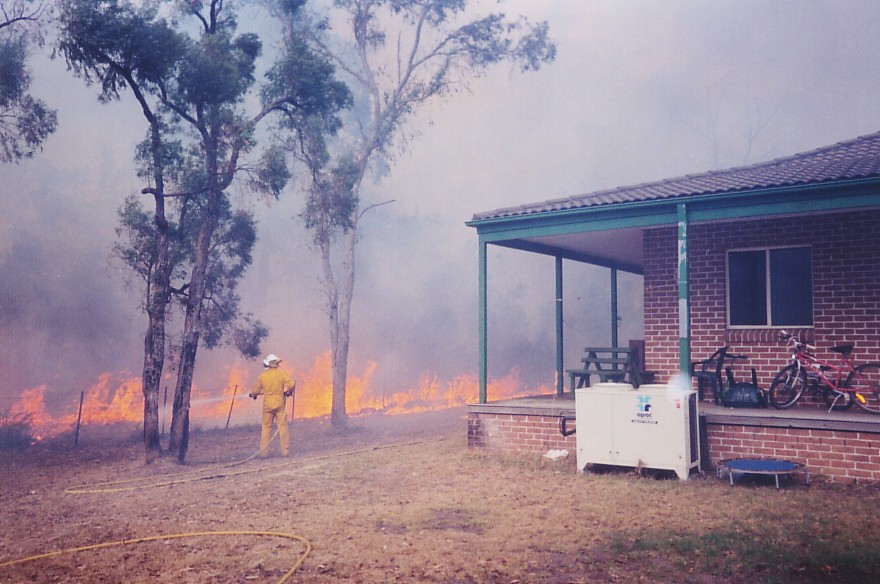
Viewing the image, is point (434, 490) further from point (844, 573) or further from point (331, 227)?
point (331, 227)

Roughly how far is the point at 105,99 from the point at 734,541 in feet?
42.4

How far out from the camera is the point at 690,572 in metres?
5.25

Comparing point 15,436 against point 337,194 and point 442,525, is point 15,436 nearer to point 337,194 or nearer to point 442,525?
point 337,194

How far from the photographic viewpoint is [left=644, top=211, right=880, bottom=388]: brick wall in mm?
10148

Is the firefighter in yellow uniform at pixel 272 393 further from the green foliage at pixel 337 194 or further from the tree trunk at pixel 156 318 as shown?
the green foliage at pixel 337 194

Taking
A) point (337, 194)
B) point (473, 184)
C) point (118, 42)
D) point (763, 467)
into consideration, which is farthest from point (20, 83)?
point (473, 184)

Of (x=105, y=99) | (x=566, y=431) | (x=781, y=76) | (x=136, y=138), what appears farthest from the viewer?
(x=781, y=76)

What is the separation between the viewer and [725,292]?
11141mm

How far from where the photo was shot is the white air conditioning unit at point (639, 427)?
8.48 metres

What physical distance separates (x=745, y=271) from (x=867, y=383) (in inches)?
92.9

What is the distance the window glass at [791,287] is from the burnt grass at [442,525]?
3.32 metres

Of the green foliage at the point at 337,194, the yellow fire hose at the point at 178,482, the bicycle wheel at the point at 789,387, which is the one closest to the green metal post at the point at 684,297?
the bicycle wheel at the point at 789,387

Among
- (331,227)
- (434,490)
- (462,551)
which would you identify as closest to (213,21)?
(331,227)

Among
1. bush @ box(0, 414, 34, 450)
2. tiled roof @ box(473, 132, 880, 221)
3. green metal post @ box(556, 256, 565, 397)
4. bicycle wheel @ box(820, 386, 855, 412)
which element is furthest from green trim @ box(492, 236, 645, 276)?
bush @ box(0, 414, 34, 450)
